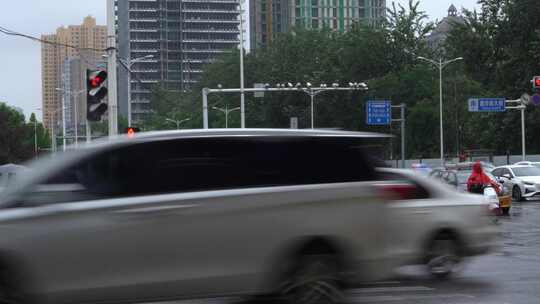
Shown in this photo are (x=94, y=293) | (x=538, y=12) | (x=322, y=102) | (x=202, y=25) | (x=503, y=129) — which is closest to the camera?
(x=94, y=293)

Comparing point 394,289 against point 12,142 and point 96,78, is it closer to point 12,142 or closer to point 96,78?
point 96,78

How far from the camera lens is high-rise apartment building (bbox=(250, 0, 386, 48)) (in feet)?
598

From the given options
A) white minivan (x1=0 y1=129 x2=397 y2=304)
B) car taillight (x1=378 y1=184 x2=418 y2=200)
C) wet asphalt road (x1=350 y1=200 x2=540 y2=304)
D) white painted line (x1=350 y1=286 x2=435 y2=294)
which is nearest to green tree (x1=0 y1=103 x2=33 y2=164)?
wet asphalt road (x1=350 y1=200 x2=540 y2=304)

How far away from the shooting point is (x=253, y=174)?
29.2ft

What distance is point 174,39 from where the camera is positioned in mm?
191500

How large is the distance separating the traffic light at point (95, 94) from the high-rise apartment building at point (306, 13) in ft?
508

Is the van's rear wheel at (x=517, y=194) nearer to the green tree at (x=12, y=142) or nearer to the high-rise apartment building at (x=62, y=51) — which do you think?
the green tree at (x=12, y=142)

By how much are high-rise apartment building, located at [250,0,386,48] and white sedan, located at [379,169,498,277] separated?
6412 inches

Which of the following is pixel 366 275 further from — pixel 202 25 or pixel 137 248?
pixel 202 25

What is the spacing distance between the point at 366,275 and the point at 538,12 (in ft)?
199

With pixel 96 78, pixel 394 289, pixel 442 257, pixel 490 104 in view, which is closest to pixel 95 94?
pixel 96 78

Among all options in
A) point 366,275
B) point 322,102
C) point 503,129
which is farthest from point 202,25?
point 366,275

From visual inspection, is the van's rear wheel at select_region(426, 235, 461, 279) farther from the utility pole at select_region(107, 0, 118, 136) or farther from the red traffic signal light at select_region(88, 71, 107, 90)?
the utility pole at select_region(107, 0, 118, 136)

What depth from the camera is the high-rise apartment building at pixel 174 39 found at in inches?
7200
